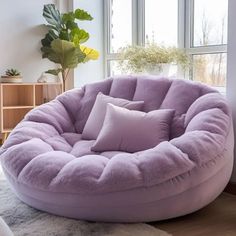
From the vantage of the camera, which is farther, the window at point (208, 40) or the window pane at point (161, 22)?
the window pane at point (161, 22)

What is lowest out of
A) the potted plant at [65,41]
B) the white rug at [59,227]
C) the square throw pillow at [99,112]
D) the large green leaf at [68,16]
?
the white rug at [59,227]

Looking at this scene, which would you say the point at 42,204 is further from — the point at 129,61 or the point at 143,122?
the point at 129,61

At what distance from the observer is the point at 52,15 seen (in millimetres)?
4730

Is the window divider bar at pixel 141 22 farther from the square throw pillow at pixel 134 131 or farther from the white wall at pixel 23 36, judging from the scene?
the square throw pillow at pixel 134 131

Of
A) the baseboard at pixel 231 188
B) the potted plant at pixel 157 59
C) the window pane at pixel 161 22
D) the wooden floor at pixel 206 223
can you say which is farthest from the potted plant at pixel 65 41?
the wooden floor at pixel 206 223

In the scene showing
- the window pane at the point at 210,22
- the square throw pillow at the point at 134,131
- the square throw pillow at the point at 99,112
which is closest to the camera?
the square throw pillow at the point at 134,131

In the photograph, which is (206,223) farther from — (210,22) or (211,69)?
(210,22)

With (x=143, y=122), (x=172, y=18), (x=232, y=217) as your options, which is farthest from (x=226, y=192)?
(x=172, y=18)

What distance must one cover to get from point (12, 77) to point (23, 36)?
61 cm

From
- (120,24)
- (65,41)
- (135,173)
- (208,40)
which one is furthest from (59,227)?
(120,24)

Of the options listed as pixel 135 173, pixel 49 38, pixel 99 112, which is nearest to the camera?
pixel 135 173

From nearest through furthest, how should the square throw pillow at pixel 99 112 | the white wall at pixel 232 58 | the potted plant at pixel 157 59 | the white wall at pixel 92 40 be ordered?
the white wall at pixel 232 58 < the square throw pillow at pixel 99 112 < the potted plant at pixel 157 59 < the white wall at pixel 92 40

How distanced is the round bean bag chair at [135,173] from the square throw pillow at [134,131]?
0.06 metres

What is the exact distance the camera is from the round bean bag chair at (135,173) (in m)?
2.10
